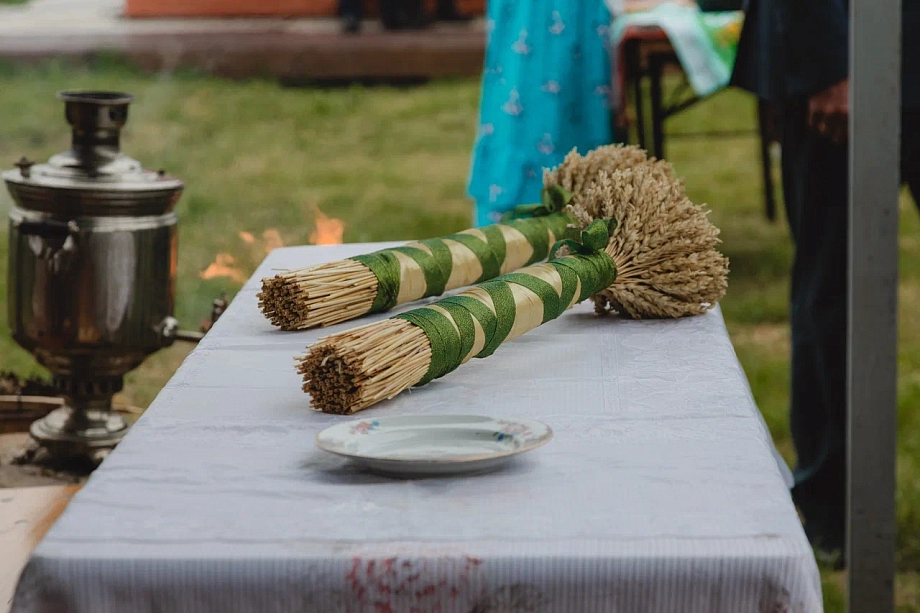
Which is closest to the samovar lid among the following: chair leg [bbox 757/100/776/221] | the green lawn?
the green lawn

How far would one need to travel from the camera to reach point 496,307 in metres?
1.06

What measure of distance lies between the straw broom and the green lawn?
1.86 m

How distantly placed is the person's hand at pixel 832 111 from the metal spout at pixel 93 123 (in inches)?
47.2

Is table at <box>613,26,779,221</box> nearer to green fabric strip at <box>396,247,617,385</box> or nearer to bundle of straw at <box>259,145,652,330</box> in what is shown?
bundle of straw at <box>259,145,652,330</box>

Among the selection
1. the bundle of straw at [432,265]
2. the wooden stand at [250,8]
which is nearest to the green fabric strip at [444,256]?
the bundle of straw at [432,265]

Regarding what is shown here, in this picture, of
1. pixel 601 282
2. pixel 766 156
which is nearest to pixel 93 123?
pixel 601 282

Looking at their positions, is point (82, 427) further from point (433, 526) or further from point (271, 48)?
point (271, 48)

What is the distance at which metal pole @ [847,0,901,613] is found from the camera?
1.40 meters

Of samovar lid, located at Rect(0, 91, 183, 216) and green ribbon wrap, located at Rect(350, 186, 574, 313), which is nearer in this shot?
green ribbon wrap, located at Rect(350, 186, 574, 313)

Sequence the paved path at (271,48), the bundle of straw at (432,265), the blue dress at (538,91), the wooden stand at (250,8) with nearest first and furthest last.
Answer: the bundle of straw at (432,265)
the blue dress at (538,91)
the paved path at (271,48)
the wooden stand at (250,8)

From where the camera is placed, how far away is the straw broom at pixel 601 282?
968 millimetres

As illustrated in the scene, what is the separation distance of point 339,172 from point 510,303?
4.73m

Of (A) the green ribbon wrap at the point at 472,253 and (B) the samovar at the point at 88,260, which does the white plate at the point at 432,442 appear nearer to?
(A) the green ribbon wrap at the point at 472,253

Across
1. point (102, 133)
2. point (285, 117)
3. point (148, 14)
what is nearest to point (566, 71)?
point (102, 133)
